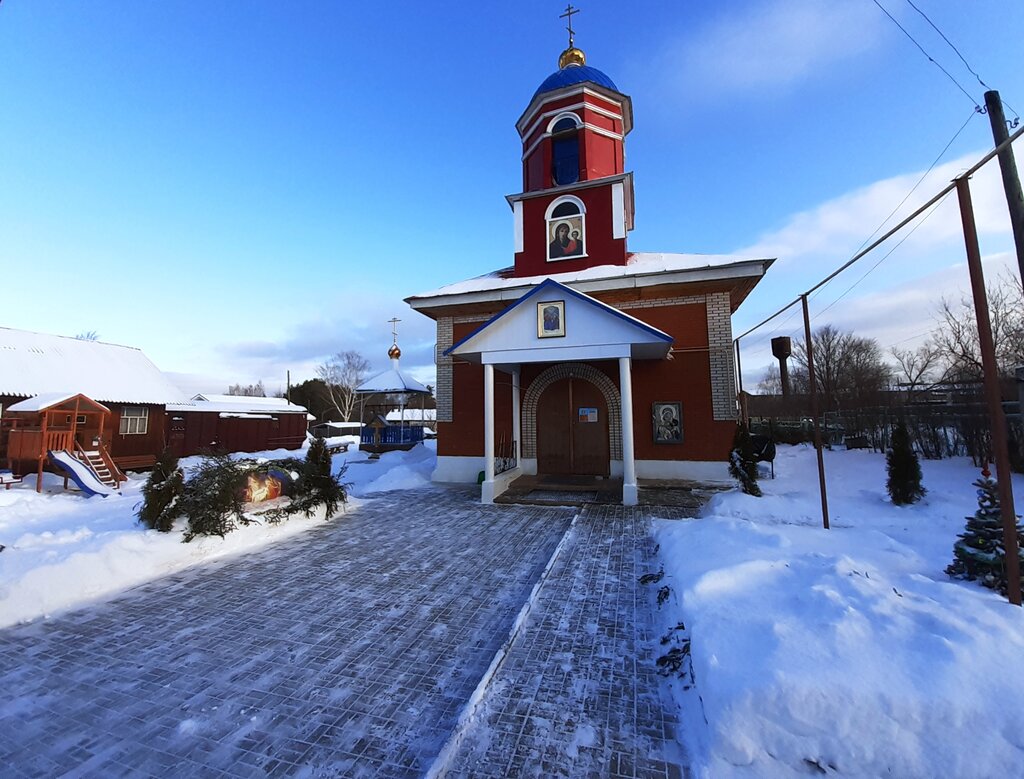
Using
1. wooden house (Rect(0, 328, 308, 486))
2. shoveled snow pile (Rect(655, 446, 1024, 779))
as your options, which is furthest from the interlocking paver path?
wooden house (Rect(0, 328, 308, 486))

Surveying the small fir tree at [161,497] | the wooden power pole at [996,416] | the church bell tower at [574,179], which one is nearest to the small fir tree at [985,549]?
the wooden power pole at [996,416]

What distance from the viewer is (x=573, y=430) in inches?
430

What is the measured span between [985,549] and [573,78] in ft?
46.0

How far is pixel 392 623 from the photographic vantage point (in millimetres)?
3809

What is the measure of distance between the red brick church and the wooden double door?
0.03 metres

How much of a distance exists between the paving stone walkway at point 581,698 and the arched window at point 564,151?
39.4 feet

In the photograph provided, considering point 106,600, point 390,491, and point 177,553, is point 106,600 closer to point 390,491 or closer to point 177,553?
point 177,553

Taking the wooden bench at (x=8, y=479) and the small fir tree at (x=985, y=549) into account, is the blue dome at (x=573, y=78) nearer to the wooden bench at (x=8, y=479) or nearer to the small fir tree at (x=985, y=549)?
the small fir tree at (x=985, y=549)

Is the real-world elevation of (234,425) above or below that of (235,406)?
below

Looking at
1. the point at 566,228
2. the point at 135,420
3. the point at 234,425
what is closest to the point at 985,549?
the point at 566,228

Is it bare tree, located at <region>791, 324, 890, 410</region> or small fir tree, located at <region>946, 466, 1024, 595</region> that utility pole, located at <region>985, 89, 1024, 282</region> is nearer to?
small fir tree, located at <region>946, 466, 1024, 595</region>

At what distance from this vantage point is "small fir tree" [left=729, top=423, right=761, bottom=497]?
852 cm

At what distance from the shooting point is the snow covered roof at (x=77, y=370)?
15.0 meters

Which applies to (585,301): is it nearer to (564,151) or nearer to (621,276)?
(621,276)
